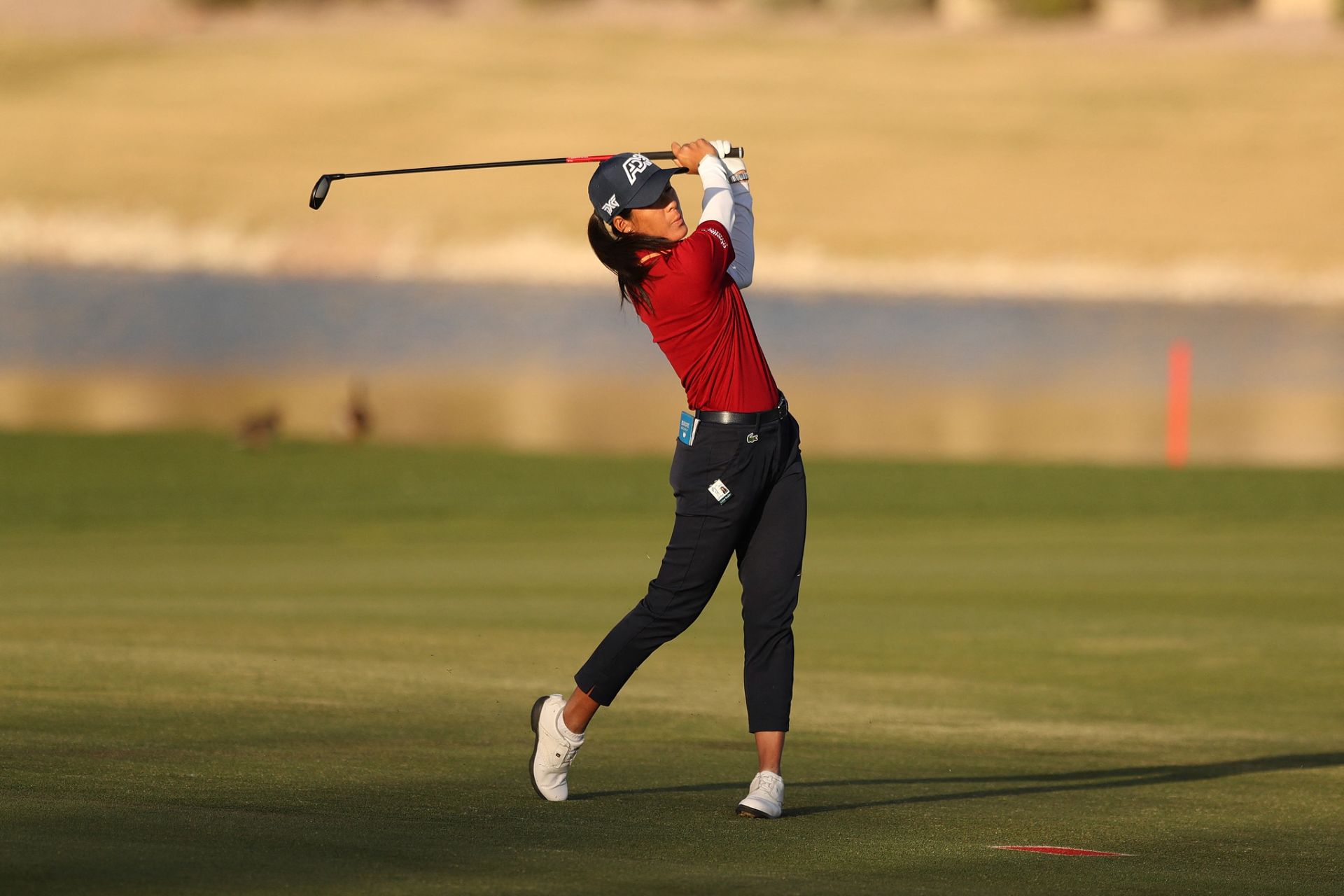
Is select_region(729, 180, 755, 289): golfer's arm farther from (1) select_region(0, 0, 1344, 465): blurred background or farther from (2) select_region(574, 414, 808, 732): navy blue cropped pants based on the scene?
(1) select_region(0, 0, 1344, 465): blurred background

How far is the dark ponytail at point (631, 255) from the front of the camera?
24.0ft

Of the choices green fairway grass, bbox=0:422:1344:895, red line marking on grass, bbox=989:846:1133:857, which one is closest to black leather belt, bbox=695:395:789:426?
green fairway grass, bbox=0:422:1344:895

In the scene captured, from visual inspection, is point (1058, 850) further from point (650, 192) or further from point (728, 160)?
point (728, 160)

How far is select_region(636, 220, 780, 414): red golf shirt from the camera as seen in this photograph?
720 centimetres

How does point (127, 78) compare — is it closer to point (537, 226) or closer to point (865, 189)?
point (537, 226)

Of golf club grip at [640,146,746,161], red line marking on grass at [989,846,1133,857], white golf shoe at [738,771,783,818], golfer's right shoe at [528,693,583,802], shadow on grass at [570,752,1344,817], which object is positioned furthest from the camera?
shadow on grass at [570,752,1344,817]

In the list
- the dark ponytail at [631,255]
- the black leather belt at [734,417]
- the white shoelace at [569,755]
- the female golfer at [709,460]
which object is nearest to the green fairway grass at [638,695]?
the white shoelace at [569,755]

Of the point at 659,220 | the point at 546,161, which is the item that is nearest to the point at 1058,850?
the point at 659,220

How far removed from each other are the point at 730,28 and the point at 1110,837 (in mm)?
120931

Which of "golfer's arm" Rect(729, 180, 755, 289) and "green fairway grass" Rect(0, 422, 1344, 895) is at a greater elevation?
"golfer's arm" Rect(729, 180, 755, 289)

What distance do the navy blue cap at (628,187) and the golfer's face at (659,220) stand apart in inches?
1.1

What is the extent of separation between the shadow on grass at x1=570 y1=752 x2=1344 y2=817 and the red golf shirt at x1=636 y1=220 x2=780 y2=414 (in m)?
1.35

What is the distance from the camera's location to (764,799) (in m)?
7.20

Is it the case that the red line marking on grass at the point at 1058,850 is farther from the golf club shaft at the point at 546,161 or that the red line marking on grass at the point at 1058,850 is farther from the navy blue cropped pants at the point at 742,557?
the golf club shaft at the point at 546,161
